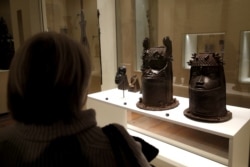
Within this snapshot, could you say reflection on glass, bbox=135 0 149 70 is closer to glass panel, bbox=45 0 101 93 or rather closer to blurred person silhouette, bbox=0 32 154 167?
glass panel, bbox=45 0 101 93

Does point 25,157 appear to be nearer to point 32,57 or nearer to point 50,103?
point 50,103

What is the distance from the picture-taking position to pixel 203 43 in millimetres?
1932

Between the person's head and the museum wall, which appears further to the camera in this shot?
the museum wall

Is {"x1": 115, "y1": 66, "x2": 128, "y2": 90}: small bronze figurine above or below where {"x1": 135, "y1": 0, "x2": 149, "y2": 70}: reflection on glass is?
below

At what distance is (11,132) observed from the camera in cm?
71

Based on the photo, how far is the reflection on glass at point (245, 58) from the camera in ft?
5.60

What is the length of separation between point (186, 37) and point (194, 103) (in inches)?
31.4

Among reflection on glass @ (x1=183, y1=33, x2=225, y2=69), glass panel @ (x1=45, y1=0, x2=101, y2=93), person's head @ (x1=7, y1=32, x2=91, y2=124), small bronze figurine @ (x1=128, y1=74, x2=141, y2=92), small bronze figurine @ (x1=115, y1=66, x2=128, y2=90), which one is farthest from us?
glass panel @ (x1=45, y1=0, x2=101, y2=93)

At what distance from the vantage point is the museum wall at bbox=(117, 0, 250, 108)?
68.8 inches

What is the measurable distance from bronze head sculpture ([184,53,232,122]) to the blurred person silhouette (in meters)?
0.77

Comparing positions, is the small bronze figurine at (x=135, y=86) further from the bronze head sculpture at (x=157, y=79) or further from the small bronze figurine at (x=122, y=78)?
the bronze head sculpture at (x=157, y=79)

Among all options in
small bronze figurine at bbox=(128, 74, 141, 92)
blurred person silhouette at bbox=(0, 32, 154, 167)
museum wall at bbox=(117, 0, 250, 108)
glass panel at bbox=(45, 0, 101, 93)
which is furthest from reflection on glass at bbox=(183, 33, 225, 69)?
blurred person silhouette at bbox=(0, 32, 154, 167)

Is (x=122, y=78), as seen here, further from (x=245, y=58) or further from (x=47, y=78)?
(x=47, y=78)

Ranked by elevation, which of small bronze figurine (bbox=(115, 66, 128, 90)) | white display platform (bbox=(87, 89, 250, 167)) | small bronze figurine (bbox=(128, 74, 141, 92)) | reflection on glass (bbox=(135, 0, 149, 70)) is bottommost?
white display platform (bbox=(87, 89, 250, 167))
